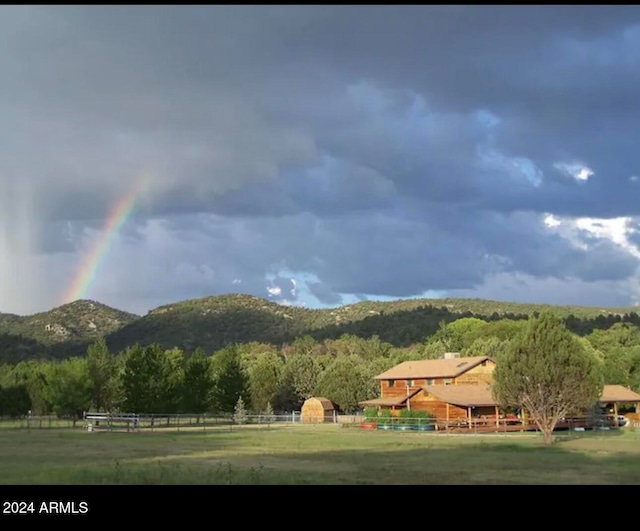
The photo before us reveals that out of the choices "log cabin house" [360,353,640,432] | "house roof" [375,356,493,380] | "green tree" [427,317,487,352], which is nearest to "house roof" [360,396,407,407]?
"log cabin house" [360,353,640,432]

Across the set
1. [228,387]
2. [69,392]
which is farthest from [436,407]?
[69,392]

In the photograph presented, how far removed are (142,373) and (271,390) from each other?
25729mm

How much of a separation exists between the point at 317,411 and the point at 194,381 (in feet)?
50.8

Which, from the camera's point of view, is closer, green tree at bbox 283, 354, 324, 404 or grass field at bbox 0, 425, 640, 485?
grass field at bbox 0, 425, 640, 485

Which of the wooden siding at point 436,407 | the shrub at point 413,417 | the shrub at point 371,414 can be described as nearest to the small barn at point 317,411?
the shrub at point 371,414

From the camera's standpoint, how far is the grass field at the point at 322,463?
25266mm

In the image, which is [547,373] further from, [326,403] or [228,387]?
[228,387]

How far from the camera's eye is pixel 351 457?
34.7 meters

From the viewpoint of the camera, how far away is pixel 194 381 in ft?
299

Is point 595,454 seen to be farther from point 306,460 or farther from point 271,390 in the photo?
point 271,390

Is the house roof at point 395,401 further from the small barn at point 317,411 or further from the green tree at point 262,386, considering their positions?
the green tree at point 262,386

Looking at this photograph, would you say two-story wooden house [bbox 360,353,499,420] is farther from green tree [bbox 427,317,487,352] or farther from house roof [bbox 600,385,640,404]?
green tree [bbox 427,317,487,352]

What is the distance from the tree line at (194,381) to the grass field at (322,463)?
3590 centimetres

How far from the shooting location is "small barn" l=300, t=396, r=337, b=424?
90062 millimetres
